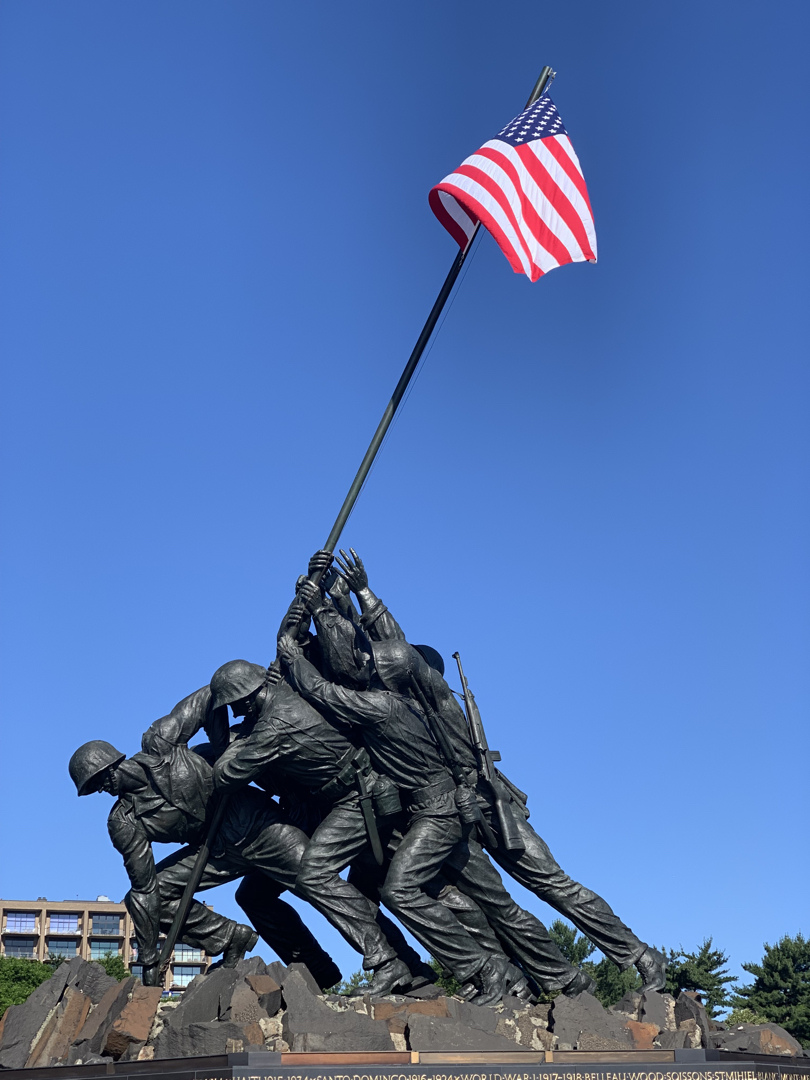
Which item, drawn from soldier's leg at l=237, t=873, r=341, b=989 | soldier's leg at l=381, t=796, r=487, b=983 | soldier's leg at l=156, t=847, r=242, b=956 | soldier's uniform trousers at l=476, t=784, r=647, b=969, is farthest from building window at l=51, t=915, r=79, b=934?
soldier's leg at l=381, t=796, r=487, b=983

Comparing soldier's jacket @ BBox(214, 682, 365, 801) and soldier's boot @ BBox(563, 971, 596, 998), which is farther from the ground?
soldier's jacket @ BBox(214, 682, 365, 801)

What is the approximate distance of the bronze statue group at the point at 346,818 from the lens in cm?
1413

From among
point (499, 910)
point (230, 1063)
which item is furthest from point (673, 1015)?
point (230, 1063)

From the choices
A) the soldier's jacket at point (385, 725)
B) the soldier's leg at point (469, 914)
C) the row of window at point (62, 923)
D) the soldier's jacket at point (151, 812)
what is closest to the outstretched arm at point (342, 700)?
the soldier's jacket at point (385, 725)

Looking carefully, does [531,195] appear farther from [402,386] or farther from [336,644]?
[336,644]

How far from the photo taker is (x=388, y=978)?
45.1ft

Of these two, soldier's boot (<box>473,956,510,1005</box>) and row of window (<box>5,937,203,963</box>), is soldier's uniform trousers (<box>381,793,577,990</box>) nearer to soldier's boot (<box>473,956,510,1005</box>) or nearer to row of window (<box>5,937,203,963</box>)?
soldier's boot (<box>473,956,510,1005</box>)

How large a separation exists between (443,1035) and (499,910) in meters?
2.83

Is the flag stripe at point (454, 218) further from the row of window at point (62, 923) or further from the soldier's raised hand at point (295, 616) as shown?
the row of window at point (62, 923)

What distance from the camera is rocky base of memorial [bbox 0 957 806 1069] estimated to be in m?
12.1

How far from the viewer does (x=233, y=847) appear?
14.6m

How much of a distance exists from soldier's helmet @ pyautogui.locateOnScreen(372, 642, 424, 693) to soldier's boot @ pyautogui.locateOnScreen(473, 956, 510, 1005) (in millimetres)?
2993

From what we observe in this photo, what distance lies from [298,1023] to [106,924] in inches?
2148

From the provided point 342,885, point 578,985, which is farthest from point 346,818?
point 578,985
